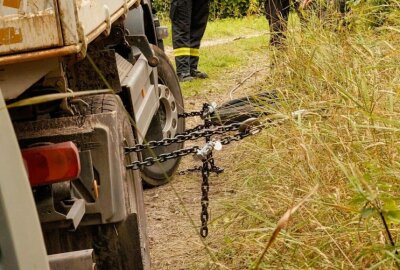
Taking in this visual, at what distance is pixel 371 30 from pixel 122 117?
2490 mm

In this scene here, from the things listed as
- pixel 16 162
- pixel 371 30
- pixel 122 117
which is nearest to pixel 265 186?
pixel 122 117

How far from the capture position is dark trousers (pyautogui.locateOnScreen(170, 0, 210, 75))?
1039cm

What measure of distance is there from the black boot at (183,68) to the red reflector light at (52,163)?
7.60m

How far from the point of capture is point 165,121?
6.09 m

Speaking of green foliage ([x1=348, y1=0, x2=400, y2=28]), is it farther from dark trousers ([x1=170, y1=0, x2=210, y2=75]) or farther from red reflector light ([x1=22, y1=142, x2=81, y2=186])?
dark trousers ([x1=170, y1=0, x2=210, y2=75])

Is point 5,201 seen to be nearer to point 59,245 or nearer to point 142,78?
point 59,245

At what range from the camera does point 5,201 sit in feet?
4.84

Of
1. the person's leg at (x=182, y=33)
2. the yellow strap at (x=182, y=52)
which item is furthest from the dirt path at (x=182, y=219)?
the yellow strap at (x=182, y=52)

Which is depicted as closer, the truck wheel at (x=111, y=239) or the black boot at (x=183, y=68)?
the truck wheel at (x=111, y=239)

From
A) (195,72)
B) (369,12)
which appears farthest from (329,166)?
(195,72)

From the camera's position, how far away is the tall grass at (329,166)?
9.77 feet

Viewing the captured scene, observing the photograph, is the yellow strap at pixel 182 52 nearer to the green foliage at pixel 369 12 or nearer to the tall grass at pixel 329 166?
the green foliage at pixel 369 12

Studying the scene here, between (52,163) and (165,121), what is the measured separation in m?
3.07

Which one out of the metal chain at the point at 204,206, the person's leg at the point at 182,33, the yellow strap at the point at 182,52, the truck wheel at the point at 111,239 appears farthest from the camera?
the yellow strap at the point at 182,52
